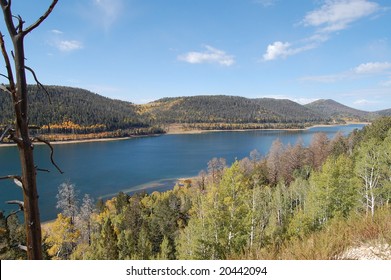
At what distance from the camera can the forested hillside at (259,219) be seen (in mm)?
3614

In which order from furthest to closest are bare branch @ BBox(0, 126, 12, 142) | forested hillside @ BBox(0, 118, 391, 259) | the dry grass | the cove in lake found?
the cove in lake, forested hillside @ BBox(0, 118, 391, 259), the dry grass, bare branch @ BBox(0, 126, 12, 142)

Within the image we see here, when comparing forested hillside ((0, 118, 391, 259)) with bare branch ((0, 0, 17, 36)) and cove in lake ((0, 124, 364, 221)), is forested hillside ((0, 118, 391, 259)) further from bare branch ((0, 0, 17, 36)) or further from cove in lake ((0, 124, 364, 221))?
cove in lake ((0, 124, 364, 221))

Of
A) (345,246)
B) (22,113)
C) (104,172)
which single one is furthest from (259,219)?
(104,172)

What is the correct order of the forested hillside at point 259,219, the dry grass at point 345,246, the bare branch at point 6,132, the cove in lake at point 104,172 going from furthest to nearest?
1. the cove in lake at point 104,172
2. the forested hillside at point 259,219
3. the dry grass at point 345,246
4. the bare branch at point 6,132

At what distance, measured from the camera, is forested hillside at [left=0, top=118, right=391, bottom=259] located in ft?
11.9

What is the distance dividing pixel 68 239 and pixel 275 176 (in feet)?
95.8

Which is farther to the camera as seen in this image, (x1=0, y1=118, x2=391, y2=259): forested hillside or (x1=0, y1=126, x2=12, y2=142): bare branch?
(x1=0, y1=118, x2=391, y2=259): forested hillside

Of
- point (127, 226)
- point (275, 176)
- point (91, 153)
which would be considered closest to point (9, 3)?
point (127, 226)

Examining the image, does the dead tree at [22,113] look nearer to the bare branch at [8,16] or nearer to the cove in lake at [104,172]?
the bare branch at [8,16]

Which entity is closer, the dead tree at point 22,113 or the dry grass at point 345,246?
Answer: the dead tree at point 22,113

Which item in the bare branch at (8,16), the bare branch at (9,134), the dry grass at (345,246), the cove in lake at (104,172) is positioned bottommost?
the cove in lake at (104,172)

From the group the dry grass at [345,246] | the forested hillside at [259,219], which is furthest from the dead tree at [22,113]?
the dry grass at [345,246]

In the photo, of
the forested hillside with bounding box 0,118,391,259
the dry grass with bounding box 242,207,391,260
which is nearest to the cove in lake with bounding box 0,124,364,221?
the forested hillside with bounding box 0,118,391,259

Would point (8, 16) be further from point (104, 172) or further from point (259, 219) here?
point (104, 172)
